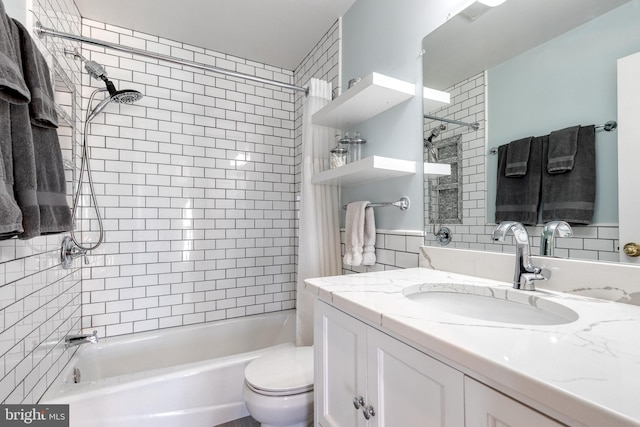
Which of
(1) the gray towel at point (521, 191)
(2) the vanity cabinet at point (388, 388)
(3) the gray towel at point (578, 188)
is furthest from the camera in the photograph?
(1) the gray towel at point (521, 191)

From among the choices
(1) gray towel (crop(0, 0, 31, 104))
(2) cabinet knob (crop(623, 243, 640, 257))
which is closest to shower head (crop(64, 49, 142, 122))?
(1) gray towel (crop(0, 0, 31, 104))

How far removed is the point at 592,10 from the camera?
34.7 inches

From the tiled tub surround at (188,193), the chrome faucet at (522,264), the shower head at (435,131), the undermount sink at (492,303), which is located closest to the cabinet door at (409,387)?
the undermount sink at (492,303)

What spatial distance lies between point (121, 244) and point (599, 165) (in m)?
2.57

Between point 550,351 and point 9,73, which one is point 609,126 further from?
point 9,73

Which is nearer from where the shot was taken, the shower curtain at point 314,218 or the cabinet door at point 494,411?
the cabinet door at point 494,411

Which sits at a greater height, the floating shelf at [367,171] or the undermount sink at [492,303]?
the floating shelf at [367,171]

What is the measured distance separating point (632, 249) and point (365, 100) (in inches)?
46.5

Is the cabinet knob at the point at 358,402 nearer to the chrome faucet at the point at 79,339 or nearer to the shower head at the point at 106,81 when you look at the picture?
the chrome faucet at the point at 79,339

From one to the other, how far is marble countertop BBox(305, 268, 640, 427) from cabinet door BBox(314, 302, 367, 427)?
0.23 feet

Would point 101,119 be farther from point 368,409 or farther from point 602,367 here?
point 602,367

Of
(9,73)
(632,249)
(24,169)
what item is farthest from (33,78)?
(632,249)

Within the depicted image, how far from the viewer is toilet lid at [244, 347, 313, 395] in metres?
1.34

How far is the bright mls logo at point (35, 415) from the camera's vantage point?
106cm
